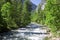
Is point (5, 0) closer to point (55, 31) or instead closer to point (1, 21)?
point (1, 21)

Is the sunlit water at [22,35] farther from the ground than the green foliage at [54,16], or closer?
closer

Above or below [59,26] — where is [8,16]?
above

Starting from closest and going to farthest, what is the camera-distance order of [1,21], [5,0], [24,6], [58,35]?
[58,35] → [1,21] → [5,0] → [24,6]

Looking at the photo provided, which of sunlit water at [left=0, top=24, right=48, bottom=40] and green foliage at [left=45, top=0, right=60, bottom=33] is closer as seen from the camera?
green foliage at [left=45, top=0, right=60, bottom=33]

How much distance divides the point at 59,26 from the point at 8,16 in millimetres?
23436

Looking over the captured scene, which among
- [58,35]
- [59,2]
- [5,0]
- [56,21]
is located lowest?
[58,35]

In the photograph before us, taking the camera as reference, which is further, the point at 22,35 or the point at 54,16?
the point at 22,35

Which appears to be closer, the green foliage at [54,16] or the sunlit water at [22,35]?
the green foliage at [54,16]

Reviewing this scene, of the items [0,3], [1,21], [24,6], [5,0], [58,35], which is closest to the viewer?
[58,35]

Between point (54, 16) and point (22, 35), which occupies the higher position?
point (54, 16)

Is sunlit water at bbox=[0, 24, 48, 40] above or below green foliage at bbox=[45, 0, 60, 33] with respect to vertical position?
below

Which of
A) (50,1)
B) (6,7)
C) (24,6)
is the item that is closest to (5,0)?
(6,7)

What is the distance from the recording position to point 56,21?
34281mm

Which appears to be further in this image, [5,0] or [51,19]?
[5,0]
